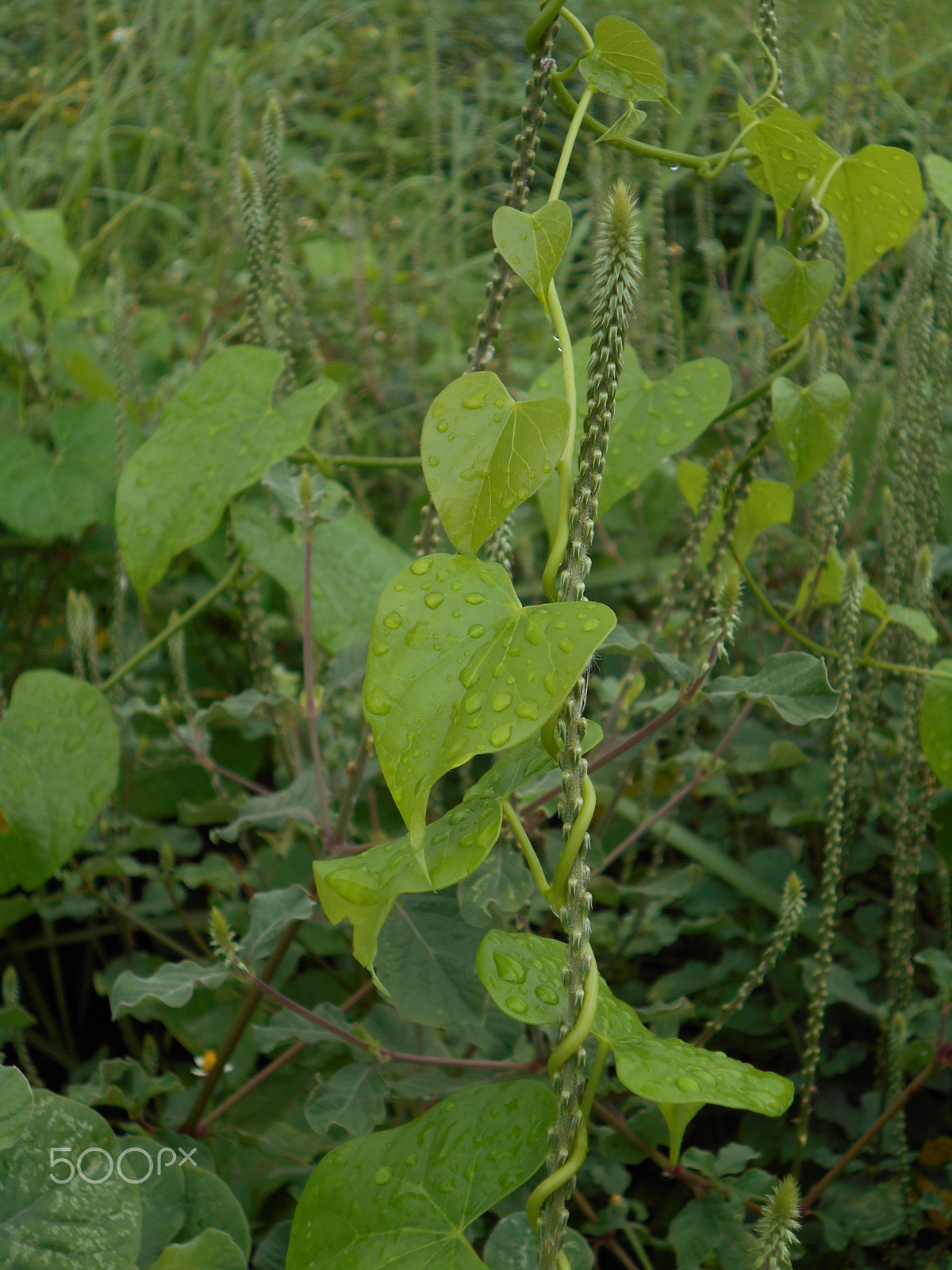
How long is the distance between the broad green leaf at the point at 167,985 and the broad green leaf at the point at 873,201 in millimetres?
696

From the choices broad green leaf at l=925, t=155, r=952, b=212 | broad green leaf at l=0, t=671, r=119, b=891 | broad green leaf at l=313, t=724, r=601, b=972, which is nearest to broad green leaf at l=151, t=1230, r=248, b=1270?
broad green leaf at l=313, t=724, r=601, b=972

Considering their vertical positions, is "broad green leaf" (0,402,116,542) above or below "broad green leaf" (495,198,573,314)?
below

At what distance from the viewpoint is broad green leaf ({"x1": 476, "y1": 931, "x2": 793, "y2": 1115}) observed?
17.5 inches

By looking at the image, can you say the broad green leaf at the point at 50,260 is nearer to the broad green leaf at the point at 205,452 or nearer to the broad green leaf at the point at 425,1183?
the broad green leaf at the point at 205,452

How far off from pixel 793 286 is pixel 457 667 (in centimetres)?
47

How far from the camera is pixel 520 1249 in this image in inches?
24.9

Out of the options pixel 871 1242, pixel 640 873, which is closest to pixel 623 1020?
pixel 871 1242

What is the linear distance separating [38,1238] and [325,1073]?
1.36 ft

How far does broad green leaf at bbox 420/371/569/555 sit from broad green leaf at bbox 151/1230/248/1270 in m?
0.45

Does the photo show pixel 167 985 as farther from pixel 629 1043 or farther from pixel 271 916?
pixel 629 1043

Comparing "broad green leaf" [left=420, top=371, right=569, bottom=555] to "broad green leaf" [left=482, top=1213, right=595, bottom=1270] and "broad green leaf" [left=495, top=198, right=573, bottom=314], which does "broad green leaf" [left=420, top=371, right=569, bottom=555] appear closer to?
"broad green leaf" [left=495, top=198, right=573, bottom=314]

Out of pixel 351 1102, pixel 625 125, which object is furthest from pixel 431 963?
pixel 625 125

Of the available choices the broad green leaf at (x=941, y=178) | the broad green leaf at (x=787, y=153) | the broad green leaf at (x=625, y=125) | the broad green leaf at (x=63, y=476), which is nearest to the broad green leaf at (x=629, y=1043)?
the broad green leaf at (x=625, y=125)

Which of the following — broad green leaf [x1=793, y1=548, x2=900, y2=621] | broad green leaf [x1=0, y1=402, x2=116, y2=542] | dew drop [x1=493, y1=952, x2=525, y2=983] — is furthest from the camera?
broad green leaf [x1=0, y1=402, x2=116, y2=542]
